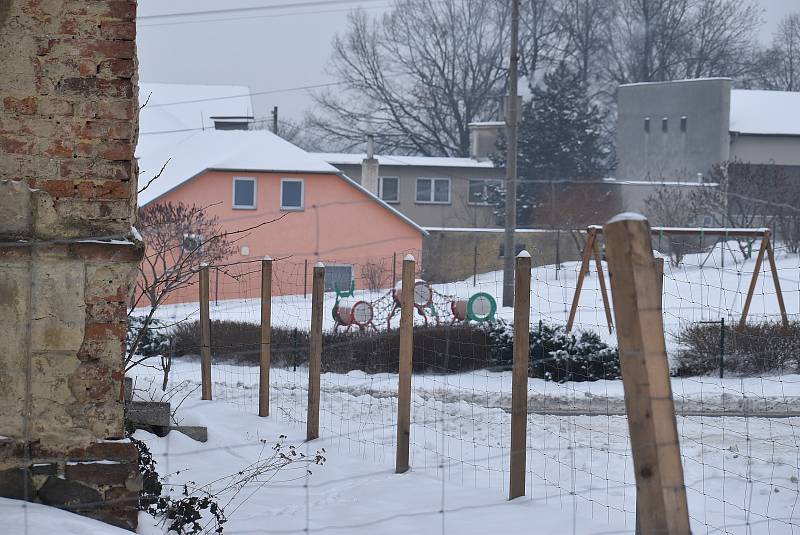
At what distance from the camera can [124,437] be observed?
5.04 meters

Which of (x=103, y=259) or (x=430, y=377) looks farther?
(x=430, y=377)

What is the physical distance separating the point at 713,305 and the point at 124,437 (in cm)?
1770

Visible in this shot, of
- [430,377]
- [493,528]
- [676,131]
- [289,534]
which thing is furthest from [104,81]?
[676,131]

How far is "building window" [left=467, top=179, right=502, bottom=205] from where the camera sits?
47.4 metres

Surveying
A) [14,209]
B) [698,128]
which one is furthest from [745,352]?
Result: [698,128]

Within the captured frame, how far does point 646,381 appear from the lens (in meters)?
3.00

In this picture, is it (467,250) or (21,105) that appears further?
(467,250)

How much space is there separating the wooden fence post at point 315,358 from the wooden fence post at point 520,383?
2.46m

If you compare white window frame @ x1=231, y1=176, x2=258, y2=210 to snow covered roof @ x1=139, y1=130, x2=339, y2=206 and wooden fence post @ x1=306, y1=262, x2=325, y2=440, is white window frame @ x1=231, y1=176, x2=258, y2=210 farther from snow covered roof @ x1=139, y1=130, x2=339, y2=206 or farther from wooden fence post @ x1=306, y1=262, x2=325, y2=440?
wooden fence post @ x1=306, y1=262, x2=325, y2=440

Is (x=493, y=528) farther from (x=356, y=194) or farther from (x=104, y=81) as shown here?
(x=356, y=194)

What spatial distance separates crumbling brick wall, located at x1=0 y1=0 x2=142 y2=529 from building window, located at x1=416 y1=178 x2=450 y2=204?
43.3 meters

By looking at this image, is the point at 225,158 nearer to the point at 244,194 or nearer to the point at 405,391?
the point at 244,194

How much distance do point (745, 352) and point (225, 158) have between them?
23.0 m

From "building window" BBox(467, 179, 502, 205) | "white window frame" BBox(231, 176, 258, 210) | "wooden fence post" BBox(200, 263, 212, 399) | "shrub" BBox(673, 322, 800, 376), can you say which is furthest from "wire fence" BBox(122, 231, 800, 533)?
"building window" BBox(467, 179, 502, 205)
